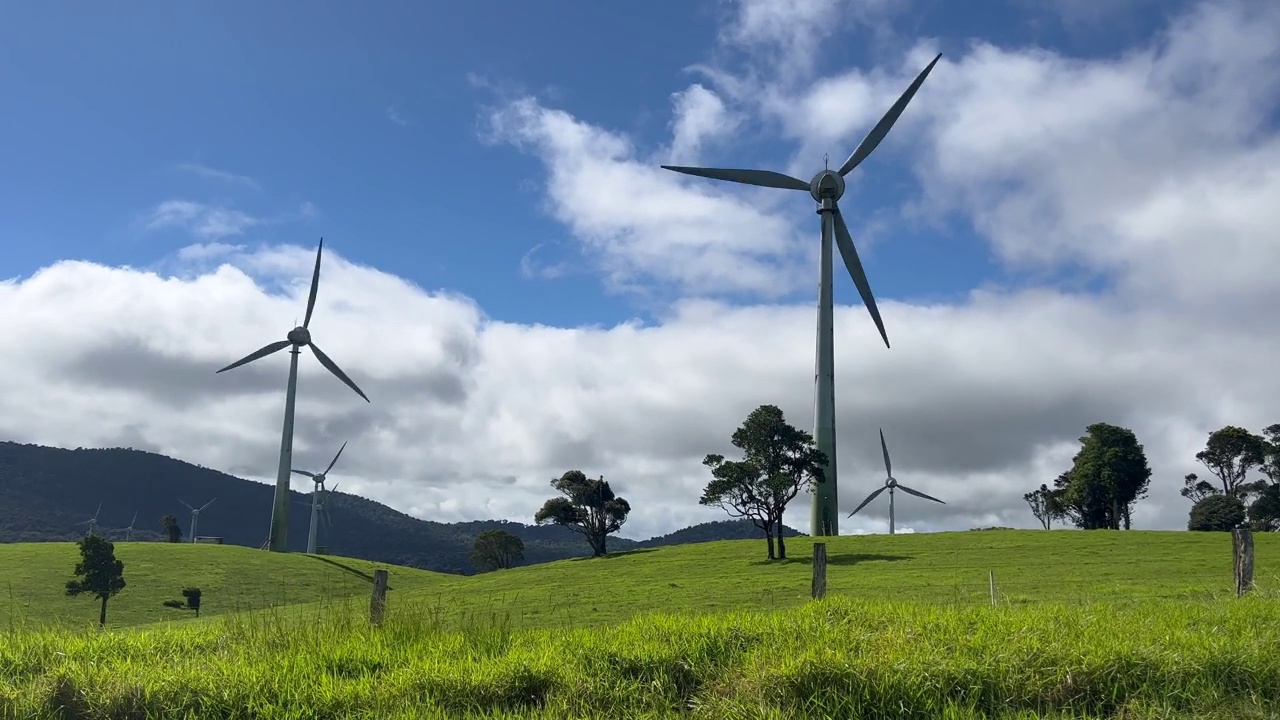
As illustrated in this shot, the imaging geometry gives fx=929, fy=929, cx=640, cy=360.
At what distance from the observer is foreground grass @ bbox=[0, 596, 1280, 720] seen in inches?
416

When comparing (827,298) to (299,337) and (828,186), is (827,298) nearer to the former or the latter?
(828,186)

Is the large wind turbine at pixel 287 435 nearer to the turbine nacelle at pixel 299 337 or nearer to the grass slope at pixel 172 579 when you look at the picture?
the turbine nacelle at pixel 299 337

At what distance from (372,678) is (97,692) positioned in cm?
345

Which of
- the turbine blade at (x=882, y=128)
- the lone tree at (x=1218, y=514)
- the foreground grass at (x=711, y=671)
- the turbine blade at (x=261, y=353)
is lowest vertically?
the foreground grass at (x=711, y=671)

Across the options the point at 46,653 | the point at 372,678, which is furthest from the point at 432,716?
the point at 46,653

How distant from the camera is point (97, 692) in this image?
11656mm

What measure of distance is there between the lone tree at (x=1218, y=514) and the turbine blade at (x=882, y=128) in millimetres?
56554

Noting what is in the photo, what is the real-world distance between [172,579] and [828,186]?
220 ft

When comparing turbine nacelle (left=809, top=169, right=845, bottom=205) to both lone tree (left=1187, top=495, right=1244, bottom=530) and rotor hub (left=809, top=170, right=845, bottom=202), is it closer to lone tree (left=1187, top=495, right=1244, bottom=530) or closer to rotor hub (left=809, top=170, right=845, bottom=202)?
rotor hub (left=809, top=170, right=845, bottom=202)

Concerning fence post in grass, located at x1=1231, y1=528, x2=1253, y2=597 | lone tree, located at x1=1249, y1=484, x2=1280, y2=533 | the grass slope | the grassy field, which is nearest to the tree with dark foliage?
the grass slope

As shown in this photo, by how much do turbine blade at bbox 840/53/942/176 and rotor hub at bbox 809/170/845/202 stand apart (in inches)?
52.9

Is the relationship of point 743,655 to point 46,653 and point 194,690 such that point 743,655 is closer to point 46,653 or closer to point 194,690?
point 194,690

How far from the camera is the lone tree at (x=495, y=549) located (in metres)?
137

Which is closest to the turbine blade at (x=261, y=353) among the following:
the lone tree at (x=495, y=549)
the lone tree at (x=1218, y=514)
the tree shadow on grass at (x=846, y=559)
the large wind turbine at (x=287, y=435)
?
the large wind turbine at (x=287, y=435)
